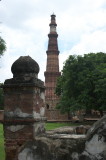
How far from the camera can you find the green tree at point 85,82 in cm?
2689

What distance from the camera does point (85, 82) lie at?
1104 inches

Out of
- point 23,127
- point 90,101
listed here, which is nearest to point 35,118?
point 23,127

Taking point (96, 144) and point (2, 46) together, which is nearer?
point (96, 144)

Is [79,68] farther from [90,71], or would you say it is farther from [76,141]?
[76,141]

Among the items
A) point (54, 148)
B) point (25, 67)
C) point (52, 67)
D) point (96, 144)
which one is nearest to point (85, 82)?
point (25, 67)

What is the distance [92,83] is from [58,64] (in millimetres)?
26268

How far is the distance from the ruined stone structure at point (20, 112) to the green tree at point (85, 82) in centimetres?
2159

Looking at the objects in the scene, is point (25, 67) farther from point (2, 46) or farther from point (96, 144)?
point (2, 46)

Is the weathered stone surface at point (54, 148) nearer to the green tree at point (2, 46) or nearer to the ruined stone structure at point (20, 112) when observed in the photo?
the ruined stone structure at point (20, 112)

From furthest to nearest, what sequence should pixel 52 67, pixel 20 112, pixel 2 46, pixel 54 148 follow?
pixel 52 67 → pixel 2 46 → pixel 20 112 → pixel 54 148

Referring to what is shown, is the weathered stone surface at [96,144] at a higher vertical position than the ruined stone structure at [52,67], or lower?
lower

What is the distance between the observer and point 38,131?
4328 millimetres

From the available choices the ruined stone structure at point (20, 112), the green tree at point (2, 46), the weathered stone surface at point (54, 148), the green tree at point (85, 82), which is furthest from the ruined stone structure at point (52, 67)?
the weathered stone surface at point (54, 148)

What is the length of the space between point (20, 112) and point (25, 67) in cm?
65
